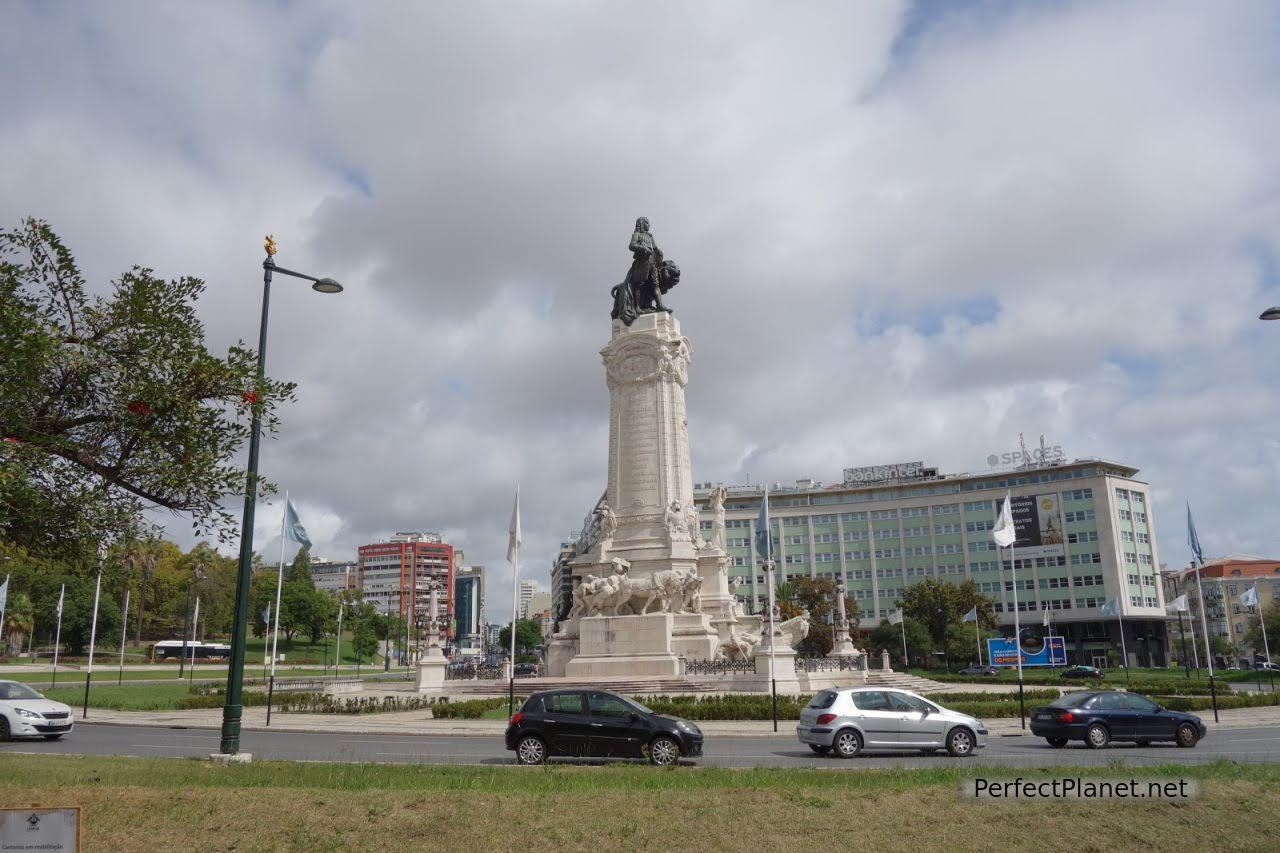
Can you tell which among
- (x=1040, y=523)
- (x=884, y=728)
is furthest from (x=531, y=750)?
(x=1040, y=523)

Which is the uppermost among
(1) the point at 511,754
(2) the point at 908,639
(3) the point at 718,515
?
(3) the point at 718,515

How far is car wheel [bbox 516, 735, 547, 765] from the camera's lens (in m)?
17.5

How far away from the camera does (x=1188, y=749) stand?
1956 cm

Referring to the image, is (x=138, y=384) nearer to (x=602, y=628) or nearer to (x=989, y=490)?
(x=602, y=628)

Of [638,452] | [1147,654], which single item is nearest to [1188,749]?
[638,452]

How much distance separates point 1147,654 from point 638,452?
234 feet

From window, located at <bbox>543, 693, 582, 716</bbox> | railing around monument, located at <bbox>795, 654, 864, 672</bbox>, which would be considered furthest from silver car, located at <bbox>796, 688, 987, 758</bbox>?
railing around monument, located at <bbox>795, 654, 864, 672</bbox>

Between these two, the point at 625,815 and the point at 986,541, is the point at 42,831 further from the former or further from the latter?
the point at 986,541

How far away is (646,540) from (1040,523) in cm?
6744

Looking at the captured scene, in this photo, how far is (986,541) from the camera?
10125cm

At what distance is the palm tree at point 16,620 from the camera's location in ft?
273

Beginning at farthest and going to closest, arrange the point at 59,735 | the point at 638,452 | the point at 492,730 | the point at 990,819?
the point at 638,452, the point at 492,730, the point at 59,735, the point at 990,819

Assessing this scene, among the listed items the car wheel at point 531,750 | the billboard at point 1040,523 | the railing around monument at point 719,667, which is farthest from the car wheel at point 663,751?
the billboard at point 1040,523

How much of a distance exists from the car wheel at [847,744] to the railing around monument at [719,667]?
18316 mm
